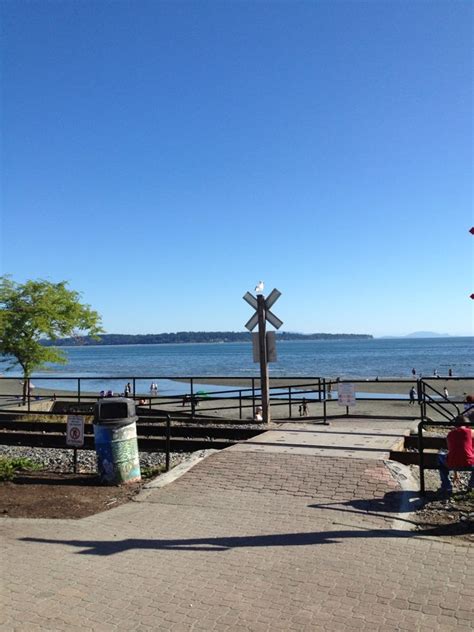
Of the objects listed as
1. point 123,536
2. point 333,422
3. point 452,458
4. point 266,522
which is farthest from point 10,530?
point 333,422

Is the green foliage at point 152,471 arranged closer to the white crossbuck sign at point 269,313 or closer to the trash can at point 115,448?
the trash can at point 115,448

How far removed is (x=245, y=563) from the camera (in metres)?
5.28

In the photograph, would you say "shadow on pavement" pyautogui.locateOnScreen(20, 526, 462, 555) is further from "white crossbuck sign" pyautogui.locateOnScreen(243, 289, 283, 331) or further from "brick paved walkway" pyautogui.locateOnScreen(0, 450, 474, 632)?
Answer: "white crossbuck sign" pyautogui.locateOnScreen(243, 289, 283, 331)

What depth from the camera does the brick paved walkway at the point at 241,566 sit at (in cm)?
427

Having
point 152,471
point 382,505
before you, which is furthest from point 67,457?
point 382,505

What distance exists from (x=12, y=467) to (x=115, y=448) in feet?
7.51

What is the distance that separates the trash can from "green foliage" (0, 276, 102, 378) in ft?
49.1

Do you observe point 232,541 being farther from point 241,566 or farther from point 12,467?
point 12,467

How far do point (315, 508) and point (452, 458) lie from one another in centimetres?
186

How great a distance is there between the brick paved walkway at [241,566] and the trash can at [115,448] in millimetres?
1015

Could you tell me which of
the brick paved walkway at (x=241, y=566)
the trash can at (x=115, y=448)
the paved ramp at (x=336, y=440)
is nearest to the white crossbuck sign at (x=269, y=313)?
the paved ramp at (x=336, y=440)

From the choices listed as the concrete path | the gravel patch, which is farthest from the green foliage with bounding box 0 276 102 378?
the concrete path

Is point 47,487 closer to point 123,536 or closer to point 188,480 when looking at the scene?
point 188,480

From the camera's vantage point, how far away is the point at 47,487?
858 centimetres
